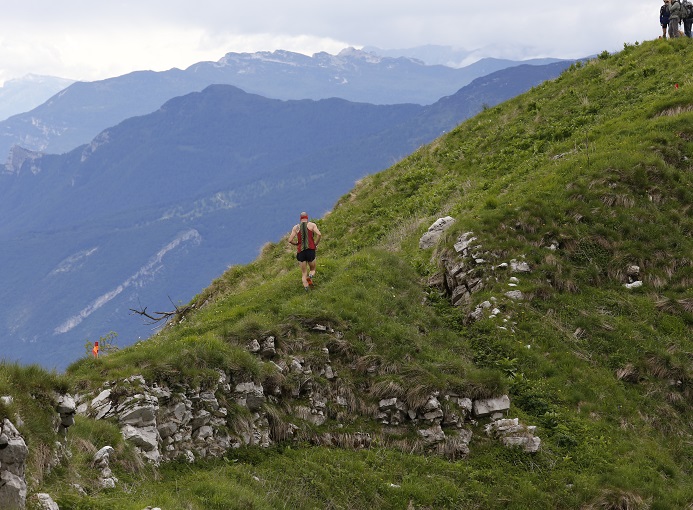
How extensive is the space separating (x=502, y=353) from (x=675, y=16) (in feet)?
77.2

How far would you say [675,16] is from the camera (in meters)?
32.0

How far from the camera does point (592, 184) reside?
20.9m

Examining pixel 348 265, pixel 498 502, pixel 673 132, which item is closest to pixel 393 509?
pixel 498 502

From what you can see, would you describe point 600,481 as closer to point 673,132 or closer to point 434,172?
point 673,132

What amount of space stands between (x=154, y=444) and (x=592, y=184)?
595 inches

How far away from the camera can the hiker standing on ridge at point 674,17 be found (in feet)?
105

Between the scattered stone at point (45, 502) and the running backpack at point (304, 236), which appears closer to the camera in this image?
the scattered stone at point (45, 502)

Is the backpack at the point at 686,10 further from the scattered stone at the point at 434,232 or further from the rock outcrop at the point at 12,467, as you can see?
the rock outcrop at the point at 12,467

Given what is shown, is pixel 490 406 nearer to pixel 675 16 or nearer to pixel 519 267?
pixel 519 267

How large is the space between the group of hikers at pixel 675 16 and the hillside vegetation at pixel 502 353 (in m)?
7.41

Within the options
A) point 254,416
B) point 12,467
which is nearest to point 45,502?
point 12,467

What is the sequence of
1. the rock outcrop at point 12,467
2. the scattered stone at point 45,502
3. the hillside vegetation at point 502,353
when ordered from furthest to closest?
1. the hillside vegetation at point 502,353
2. the scattered stone at point 45,502
3. the rock outcrop at point 12,467

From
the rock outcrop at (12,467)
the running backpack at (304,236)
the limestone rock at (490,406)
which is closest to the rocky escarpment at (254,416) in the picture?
the limestone rock at (490,406)

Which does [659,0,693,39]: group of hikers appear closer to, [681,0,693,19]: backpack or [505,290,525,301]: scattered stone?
[681,0,693,19]: backpack
